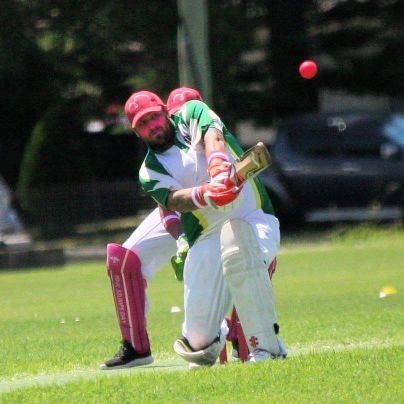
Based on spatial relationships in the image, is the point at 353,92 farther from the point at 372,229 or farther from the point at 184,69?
the point at 184,69

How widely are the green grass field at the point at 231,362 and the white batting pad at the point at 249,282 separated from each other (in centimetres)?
27

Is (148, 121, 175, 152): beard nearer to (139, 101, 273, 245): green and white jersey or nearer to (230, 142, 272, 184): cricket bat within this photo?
(139, 101, 273, 245): green and white jersey

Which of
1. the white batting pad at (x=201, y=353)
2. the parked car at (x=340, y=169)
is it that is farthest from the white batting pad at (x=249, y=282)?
the parked car at (x=340, y=169)

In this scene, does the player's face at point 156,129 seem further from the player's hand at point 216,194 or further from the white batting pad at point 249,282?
the white batting pad at point 249,282

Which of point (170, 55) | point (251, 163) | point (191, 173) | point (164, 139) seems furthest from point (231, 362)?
point (170, 55)

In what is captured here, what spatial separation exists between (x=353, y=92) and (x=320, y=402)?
24487mm

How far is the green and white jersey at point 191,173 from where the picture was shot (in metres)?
8.46

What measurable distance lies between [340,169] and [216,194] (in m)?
17.0

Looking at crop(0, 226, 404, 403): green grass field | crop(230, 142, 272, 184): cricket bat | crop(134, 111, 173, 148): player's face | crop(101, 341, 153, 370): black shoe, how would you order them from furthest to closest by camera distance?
1. crop(101, 341, 153, 370): black shoe
2. crop(134, 111, 173, 148): player's face
3. crop(230, 142, 272, 184): cricket bat
4. crop(0, 226, 404, 403): green grass field

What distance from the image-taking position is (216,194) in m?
8.03

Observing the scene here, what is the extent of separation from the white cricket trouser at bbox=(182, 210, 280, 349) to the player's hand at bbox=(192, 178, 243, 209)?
0.34 m

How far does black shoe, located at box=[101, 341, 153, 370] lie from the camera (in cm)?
911

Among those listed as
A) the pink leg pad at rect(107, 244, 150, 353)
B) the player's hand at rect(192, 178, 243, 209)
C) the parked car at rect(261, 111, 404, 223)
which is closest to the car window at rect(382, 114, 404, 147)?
the parked car at rect(261, 111, 404, 223)

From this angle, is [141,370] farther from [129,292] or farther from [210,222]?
[210,222]
